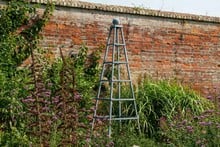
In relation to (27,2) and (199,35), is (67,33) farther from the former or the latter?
(199,35)

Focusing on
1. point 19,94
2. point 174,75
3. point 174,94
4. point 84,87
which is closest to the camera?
point 19,94

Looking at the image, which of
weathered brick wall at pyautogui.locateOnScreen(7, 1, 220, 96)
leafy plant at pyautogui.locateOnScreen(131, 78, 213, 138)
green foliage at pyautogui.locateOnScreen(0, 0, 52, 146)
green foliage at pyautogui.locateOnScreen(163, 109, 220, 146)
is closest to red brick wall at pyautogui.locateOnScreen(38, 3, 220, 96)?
weathered brick wall at pyautogui.locateOnScreen(7, 1, 220, 96)

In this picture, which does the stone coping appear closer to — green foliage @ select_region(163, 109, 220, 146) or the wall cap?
the wall cap

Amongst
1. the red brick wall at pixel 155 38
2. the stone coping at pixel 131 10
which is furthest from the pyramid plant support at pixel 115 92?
the stone coping at pixel 131 10

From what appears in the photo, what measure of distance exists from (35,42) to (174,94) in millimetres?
2590

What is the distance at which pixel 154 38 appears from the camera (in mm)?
10688

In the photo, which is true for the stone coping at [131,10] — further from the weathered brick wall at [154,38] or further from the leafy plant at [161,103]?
the leafy plant at [161,103]

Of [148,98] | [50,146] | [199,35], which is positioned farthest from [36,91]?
[199,35]

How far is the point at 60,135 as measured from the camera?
5.70 metres

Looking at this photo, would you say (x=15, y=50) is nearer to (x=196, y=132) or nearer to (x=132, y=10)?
(x=132, y=10)

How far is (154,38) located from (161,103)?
1910 mm

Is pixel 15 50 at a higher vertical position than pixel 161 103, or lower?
higher

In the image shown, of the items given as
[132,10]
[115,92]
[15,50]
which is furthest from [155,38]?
[15,50]

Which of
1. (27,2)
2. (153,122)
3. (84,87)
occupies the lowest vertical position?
(153,122)
